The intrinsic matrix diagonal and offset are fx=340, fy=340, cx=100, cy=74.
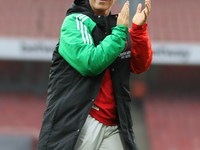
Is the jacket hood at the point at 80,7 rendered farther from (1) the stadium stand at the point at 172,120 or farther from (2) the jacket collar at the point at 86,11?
(1) the stadium stand at the point at 172,120

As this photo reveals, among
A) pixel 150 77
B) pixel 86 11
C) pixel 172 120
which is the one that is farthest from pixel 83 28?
pixel 150 77

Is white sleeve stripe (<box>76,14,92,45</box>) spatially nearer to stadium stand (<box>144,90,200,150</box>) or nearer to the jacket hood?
the jacket hood

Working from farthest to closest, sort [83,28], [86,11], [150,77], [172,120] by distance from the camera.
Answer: [150,77]
[172,120]
[86,11]
[83,28]

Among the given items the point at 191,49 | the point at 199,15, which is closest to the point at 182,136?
the point at 191,49

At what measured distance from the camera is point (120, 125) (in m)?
1.87

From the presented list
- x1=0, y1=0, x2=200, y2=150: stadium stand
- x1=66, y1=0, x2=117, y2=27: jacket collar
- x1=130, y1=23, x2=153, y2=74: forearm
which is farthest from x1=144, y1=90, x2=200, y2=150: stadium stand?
x1=66, y1=0, x2=117, y2=27: jacket collar

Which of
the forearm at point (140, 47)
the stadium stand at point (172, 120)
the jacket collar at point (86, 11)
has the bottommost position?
the stadium stand at point (172, 120)

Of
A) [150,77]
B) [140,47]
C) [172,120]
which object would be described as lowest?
[172,120]

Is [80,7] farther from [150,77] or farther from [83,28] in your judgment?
[150,77]

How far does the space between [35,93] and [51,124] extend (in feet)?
31.8

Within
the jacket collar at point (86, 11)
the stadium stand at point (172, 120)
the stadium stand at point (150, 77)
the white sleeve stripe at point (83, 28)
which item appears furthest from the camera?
the stadium stand at point (150, 77)

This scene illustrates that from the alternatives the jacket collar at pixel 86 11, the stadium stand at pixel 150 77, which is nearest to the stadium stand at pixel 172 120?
the stadium stand at pixel 150 77

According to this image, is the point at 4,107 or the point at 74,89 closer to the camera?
the point at 74,89

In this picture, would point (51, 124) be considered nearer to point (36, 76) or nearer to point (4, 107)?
point (4, 107)
